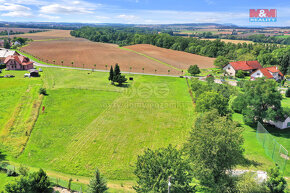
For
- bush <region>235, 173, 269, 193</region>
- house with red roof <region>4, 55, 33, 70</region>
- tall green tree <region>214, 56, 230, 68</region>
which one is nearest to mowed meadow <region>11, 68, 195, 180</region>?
bush <region>235, 173, 269, 193</region>

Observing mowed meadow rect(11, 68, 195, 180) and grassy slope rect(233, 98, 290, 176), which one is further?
mowed meadow rect(11, 68, 195, 180)

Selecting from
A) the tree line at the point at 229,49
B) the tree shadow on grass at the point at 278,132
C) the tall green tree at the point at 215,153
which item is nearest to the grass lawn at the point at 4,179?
the tall green tree at the point at 215,153

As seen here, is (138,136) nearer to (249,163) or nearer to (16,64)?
(249,163)

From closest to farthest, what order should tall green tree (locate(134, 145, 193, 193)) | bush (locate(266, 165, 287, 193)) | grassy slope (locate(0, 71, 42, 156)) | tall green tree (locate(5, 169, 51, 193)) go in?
tall green tree (locate(134, 145, 193, 193)), tall green tree (locate(5, 169, 51, 193)), bush (locate(266, 165, 287, 193)), grassy slope (locate(0, 71, 42, 156))

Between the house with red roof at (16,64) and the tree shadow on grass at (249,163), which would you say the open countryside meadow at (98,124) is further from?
the house with red roof at (16,64)

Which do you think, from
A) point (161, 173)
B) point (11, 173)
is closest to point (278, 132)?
point (161, 173)

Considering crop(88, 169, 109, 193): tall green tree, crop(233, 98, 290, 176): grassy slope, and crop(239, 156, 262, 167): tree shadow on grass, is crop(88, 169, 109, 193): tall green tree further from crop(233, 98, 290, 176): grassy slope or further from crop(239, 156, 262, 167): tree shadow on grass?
crop(233, 98, 290, 176): grassy slope

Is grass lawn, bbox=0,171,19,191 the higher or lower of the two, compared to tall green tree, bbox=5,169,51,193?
lower
